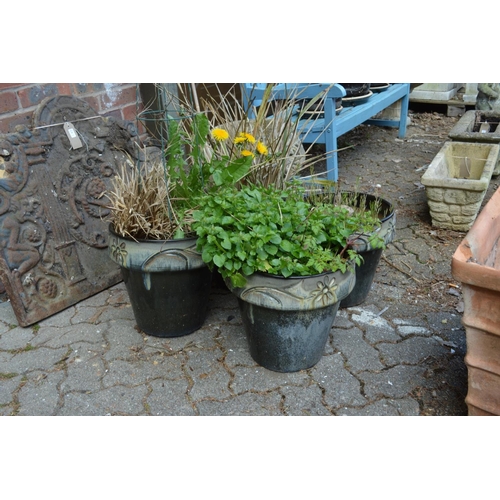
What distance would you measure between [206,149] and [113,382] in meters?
1.25

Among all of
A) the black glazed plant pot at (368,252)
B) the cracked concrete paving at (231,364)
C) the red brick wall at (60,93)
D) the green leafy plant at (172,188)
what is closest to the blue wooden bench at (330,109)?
the black glazed plant pot at (368,252)

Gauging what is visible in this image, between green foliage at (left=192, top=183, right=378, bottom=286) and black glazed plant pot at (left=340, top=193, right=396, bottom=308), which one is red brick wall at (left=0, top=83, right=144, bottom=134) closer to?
green foliage at (left=192, top=183, right=378, bottom=286)

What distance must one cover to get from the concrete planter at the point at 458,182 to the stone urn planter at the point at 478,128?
0.08 m

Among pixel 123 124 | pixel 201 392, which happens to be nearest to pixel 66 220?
pixel 123 124

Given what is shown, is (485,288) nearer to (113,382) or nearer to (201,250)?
(201,250)

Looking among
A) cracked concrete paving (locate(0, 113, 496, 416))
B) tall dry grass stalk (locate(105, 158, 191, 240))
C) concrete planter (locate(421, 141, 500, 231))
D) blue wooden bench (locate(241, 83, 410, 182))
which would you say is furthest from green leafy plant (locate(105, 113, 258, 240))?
concrete planter (locate(421, 141, 500, 231))

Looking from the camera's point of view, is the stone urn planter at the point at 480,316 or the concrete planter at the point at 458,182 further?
the concrete planter at the point at 458,182

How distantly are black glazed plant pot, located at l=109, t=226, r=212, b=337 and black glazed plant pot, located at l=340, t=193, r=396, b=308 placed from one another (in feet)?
2.49

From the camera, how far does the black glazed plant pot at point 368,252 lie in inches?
98.4

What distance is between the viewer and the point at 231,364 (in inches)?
94.7

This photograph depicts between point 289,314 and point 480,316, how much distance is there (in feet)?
2.38

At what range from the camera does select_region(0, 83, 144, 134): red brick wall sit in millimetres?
2674

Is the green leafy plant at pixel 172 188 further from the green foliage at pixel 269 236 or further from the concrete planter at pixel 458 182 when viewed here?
the concrete planter at pixel 458 182

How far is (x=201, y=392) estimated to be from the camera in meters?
2.25
